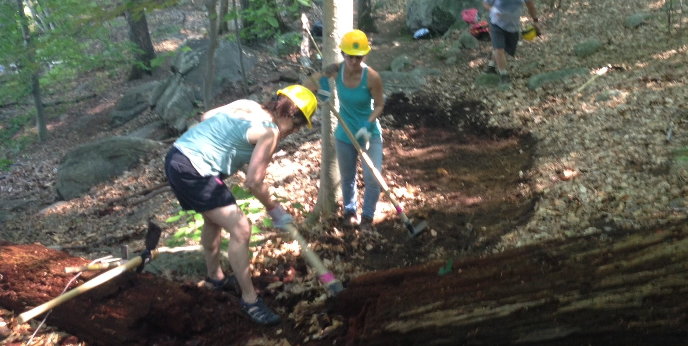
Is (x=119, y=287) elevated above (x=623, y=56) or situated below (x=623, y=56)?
above

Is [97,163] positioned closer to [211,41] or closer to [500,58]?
[211,41]

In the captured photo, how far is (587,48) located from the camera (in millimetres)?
9414

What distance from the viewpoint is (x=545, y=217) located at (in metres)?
4.58

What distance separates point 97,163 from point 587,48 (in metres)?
8.56

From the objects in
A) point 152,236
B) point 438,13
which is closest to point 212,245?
point 152,236

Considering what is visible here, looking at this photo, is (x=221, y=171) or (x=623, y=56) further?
(x=623, y=56)

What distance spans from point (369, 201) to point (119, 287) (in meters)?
2.33

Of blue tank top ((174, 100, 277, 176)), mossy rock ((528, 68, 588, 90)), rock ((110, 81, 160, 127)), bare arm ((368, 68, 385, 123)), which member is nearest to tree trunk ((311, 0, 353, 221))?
bare arm ((368, 68, 385, 123))

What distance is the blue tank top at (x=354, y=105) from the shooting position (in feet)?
15.3

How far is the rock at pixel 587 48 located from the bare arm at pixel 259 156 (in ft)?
25.0

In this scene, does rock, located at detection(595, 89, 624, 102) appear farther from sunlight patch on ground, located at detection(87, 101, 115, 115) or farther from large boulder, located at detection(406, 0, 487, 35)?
sunlight patch on ground, located at detection(87, 101, 115, 115)

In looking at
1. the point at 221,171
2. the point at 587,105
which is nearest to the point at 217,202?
the point at 221,171

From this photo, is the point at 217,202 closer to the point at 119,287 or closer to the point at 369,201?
the point at 119,287

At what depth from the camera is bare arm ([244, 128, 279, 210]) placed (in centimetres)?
336
